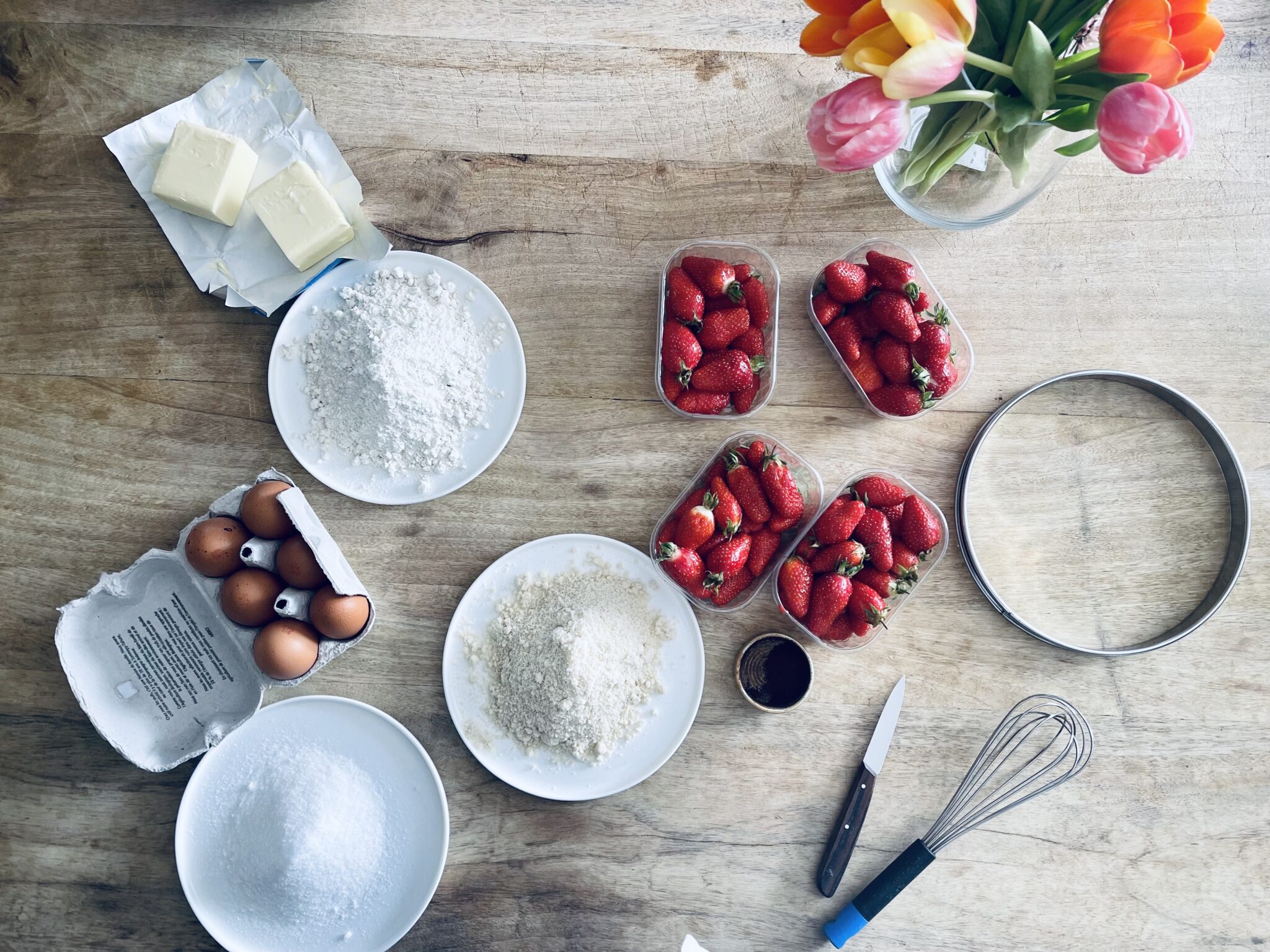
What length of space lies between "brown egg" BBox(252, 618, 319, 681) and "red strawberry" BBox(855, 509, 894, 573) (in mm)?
777

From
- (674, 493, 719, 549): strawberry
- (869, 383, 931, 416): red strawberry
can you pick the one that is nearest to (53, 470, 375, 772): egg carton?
(674, 493, 719, 549): strawberry

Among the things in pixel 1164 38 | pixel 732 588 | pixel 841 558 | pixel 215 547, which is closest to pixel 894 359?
pixel 841 558

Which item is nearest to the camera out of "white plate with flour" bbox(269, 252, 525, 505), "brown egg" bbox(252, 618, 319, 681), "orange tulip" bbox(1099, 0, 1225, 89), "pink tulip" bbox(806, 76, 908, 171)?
"orange tulip" bbox(1099, 0, 1225, 89)

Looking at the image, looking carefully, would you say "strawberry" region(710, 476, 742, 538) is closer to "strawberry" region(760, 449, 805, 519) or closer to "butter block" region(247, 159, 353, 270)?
"strawberry" region(760, 449, 805, 519)

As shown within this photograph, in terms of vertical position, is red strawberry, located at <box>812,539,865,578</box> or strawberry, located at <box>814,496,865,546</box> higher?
strawberry, located at <box>814,496,865,546</box>

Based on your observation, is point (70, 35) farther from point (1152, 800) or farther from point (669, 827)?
point (1152, 800)

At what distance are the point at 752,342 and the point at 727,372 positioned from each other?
0.07 meters

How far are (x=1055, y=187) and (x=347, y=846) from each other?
4.68ft

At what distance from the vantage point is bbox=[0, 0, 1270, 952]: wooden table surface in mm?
1219

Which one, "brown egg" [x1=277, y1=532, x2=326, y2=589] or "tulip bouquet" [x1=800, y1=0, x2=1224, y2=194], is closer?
"tulip bouquet" [x1=800, y1=0, x2=1224, y2=194]

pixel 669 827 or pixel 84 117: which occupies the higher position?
pixel 84 117

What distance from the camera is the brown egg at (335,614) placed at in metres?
1.07

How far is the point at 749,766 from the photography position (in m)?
1.23

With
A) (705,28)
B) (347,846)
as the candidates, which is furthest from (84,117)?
(347,846)
